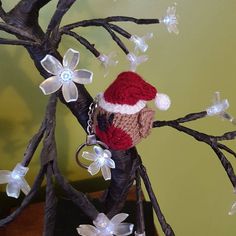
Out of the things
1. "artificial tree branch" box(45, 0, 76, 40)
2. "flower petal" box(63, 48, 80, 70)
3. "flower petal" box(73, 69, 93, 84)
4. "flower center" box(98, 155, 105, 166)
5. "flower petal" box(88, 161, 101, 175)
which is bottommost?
"flower petal" box(88, 161, 101, 175)

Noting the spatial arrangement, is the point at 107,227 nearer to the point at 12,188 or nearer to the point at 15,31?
the point at 12,188

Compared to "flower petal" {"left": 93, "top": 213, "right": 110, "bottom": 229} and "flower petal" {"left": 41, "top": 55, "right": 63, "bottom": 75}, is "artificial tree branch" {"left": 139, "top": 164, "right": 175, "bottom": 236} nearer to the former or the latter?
"flower petal" {"left": 93, "top": 213, "right": 110, "bottom": 229}

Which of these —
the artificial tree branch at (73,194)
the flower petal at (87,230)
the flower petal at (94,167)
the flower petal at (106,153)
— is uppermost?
the flower petal at (106,153)

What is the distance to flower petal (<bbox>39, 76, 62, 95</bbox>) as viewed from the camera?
0.35 m

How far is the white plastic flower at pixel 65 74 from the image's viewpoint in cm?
35

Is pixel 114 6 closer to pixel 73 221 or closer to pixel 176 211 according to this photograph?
pixel 73 221

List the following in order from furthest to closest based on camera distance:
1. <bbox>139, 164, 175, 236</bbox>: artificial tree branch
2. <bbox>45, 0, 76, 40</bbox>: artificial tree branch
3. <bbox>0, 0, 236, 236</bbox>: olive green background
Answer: <bbox>0, 0, 236, 236</bbox>: olive green background < <bbox>139, 164, 175, 236</bbox>: artificial tree branch < <bbox>45, 0, 76, 40</bbox>: artificial tree branch

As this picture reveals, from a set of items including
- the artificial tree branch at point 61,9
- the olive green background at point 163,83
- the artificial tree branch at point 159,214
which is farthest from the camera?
the olive green background at point 163,83

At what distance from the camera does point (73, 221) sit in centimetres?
70

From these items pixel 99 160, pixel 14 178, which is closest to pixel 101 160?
pixel 99 160

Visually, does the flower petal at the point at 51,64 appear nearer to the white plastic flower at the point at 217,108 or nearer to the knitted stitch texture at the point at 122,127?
the knitted stitch texture at the point at 122,127

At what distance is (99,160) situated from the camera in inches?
17.0

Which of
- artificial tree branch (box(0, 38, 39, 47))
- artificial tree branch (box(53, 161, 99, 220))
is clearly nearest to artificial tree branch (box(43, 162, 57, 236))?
artificial tree branch (box(53, 161, 99, 220))

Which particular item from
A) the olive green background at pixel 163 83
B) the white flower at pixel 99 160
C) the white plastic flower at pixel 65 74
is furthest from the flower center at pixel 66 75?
the olive green background at pixel 163 83
